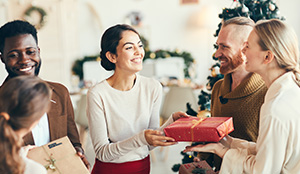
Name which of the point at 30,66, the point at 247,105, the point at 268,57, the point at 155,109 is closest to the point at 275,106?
the point at 268,57

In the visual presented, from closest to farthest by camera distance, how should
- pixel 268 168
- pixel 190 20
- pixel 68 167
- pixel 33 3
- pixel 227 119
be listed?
pixel 268 168
pixel 68 167
pixel 227 119
pixel 33 3
pixel 190 20

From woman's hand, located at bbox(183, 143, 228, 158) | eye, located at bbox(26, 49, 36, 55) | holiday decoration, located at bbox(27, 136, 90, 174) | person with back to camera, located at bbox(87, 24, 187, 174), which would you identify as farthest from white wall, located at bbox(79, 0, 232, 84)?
holiday decoration, located at bbox(27, 136, 90, 174)

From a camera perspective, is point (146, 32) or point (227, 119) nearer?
point (227, 119)

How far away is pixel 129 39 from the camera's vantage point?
66.6 inches

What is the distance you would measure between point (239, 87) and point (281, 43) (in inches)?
20.4

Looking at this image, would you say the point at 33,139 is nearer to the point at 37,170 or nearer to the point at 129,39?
the point at 37,170

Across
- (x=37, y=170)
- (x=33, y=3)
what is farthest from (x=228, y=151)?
(x=33, y=3)

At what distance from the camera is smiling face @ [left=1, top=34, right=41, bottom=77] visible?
1.49 metres

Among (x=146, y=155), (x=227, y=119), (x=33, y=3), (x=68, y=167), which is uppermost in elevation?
(x=33, y=3)

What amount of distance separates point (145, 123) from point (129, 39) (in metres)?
0.50

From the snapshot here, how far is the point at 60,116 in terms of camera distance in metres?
1.64

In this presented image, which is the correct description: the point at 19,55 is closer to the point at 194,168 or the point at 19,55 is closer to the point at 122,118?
the point at 122,118

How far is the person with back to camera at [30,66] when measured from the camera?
150 cm

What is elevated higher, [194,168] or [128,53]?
[128,53]
